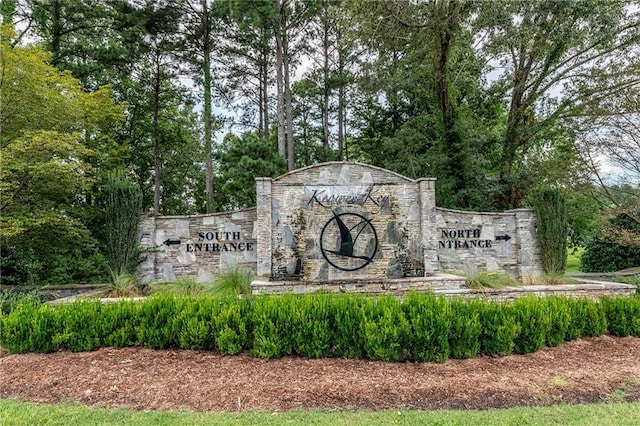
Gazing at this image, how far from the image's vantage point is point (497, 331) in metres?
4.28

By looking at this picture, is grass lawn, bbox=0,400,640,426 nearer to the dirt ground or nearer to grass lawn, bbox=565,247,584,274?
the dirt ground

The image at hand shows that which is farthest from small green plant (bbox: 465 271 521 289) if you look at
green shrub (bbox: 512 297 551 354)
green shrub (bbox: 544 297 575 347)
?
green shrub (bbox: 512 297 551 354)

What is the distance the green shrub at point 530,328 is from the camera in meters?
4.40

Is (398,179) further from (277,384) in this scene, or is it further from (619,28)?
(619,28)

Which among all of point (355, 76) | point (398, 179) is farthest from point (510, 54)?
point (398, 179)

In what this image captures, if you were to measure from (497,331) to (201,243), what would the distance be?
665 cm

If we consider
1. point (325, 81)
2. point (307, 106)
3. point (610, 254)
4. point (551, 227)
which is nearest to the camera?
point (551, 227)

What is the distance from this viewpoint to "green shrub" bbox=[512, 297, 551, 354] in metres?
4.40

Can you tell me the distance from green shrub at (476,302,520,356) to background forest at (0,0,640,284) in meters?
→ 6.86

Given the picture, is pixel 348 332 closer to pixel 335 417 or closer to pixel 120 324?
pixel 335 417

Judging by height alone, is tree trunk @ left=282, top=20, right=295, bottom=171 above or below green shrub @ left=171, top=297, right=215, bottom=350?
above

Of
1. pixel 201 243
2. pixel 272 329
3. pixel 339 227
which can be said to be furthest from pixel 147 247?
pixel 272 329

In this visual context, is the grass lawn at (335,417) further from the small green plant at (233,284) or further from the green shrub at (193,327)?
the small green plant at (233,284)

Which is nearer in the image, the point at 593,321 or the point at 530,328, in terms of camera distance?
the point at 530,328
